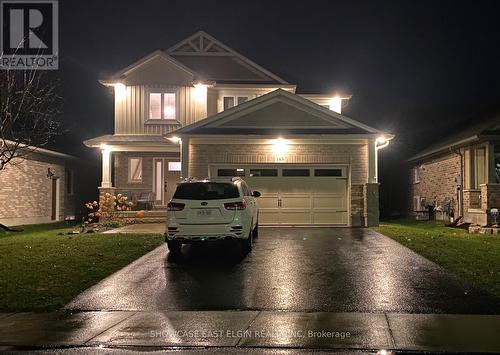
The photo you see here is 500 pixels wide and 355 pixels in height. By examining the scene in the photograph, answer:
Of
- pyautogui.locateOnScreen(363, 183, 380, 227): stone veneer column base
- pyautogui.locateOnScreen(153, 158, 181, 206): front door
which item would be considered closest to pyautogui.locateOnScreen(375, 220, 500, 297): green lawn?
pyautogui.locateOnScreen(363, 183, 380, 227): stone veneer column base

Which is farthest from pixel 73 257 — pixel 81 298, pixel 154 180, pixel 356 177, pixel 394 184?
pixel 394 184

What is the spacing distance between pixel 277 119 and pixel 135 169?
778 cm

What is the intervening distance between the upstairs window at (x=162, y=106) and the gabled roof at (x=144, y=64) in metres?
1.24

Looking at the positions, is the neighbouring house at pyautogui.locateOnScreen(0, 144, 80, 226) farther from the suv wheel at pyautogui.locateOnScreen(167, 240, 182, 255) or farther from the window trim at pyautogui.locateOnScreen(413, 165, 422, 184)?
the window trim at pyautogui.locateOnScreen(413, 165, 422, 184)

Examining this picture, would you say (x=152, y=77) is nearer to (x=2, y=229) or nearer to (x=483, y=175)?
(x=2, y=229)

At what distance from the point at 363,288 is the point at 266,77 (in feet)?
57.9

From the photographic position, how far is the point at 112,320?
314 inches

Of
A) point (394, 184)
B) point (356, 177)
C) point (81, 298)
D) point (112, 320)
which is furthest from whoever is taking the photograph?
point (394, 184)

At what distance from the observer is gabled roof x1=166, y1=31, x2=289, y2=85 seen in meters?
26.2

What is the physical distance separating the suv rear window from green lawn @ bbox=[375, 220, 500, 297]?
4.60m

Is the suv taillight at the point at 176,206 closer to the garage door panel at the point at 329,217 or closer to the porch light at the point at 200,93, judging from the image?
the garage door panel at the point at 329,217

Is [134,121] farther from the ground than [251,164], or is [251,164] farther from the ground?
[134,121]

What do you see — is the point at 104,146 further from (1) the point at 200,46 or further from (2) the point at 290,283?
(2) the point at 290,283

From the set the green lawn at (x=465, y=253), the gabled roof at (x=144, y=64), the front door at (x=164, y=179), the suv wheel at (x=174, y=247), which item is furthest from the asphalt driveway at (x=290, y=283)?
the gabled roof at (x=144, y=64)
